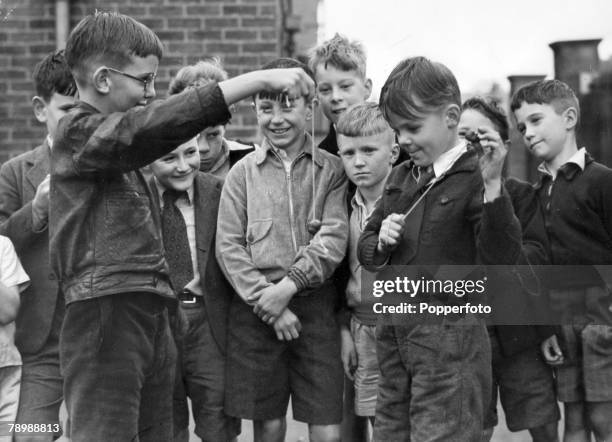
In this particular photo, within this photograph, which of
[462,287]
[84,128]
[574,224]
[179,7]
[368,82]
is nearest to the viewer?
[84,128]

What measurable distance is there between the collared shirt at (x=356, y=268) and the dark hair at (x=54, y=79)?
1090 mm

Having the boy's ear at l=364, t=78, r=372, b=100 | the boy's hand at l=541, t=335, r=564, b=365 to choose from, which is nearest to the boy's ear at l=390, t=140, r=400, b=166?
the boy's ear at l=364, t=78, r=372, b=100

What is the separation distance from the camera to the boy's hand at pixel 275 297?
303 cm

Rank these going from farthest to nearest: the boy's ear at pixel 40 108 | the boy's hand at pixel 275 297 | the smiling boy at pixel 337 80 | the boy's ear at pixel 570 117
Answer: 1. the smiling boy at pixel 337 80
2. the boy's ear at pixel 40 108
3. the boy's ear at pixel 570 117
4. the boy's hand at pixel 275 297

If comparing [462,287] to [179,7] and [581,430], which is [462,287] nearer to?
[581,430]

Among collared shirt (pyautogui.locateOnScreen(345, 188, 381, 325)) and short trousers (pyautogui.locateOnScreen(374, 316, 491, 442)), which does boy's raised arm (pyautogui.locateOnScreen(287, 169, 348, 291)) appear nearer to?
collared shirt (pyautogui.locateOnScreen(345, 188, 381, 325))

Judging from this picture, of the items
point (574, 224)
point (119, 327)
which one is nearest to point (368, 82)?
point (574, 224)

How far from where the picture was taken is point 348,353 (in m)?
3.21

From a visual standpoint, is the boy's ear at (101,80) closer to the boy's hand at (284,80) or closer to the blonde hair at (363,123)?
the boy's hand at (284,80)

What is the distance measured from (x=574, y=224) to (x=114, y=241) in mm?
1494

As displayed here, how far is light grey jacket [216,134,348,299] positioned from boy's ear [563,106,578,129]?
2.65 ft

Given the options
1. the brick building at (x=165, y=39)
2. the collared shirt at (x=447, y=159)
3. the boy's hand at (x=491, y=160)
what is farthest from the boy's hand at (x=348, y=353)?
the brick building at (x=165, y=39)

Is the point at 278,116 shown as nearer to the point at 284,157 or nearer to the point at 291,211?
the point at 284,157

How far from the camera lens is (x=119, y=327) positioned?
2.58 m
